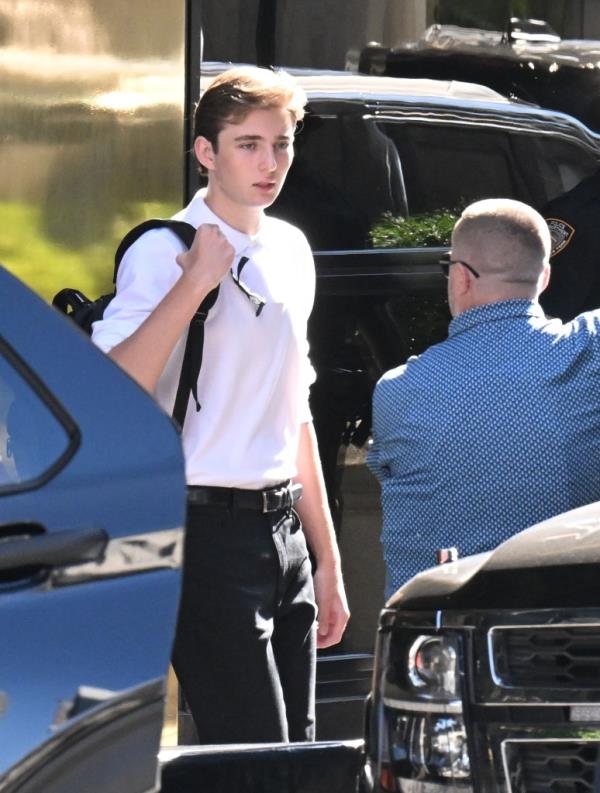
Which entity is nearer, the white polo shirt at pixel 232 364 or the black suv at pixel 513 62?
the white polo shirt at pixel 232 364

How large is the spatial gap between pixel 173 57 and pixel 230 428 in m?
1.78

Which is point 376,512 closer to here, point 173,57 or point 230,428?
point 173,57

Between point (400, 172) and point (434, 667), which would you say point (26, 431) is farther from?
point (400, 172)

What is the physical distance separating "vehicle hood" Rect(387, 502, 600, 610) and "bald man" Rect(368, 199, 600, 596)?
2.20 ft

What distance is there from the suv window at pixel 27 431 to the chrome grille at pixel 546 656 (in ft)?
2.62

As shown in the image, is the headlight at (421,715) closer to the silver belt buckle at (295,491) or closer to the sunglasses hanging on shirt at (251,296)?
the silver belt buckle at (295,491)

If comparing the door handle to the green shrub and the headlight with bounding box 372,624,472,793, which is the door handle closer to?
the headlight with bounding box 372,624,472,793

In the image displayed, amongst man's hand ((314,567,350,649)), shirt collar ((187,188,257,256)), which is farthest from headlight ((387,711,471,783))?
shirt collar ((187,188,257,256))

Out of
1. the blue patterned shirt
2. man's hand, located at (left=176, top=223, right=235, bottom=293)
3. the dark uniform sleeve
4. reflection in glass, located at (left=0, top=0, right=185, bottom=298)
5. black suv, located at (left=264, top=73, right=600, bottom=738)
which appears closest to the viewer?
man's hand, located at (left=176, top=223, right=235, bottom=293)

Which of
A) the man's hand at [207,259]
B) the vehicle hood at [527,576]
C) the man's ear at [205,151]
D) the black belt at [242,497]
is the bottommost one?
the black belt at [242,497]

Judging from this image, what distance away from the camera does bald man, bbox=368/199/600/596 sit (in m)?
3.58

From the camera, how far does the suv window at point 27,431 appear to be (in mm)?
2309

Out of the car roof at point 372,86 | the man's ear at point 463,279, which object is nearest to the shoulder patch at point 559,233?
the car roof at point 372,86

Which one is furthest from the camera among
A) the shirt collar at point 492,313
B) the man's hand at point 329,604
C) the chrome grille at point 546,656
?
the man's hand at point 329,604
